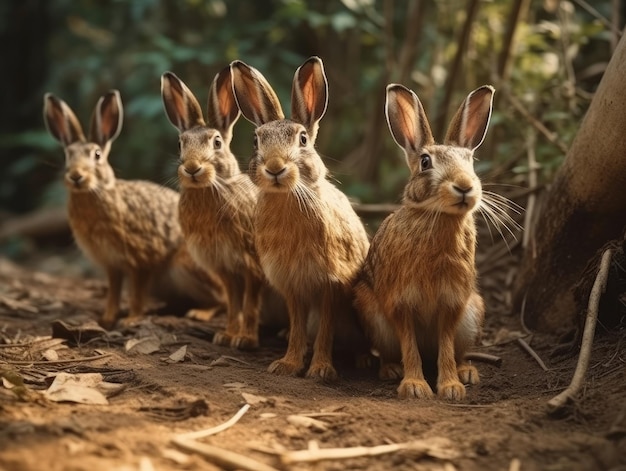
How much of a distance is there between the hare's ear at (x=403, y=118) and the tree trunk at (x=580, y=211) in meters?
1.10

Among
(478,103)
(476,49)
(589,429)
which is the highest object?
(476,49)

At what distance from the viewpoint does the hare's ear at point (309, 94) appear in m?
5.06

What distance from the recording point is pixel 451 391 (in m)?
4.51

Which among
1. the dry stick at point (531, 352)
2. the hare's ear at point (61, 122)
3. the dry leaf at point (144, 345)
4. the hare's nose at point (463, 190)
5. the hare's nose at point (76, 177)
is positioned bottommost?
the dry leaf at point (144, 345)

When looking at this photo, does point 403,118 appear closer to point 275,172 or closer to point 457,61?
point 275,172

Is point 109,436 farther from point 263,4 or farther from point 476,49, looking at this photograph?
point 263,4

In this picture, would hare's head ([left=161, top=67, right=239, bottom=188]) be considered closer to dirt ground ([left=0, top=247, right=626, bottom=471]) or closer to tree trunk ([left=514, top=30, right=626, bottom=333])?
dirt ground ([left=0, top=247, right=626, bottom=471])

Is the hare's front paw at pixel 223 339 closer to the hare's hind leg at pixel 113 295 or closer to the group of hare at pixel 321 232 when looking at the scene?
the group of hare at pixel 321 232

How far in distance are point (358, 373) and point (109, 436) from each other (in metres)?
2.29

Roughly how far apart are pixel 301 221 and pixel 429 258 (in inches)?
35.2

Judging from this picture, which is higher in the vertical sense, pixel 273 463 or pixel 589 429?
pixel 589 429

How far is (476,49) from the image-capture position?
8680 mm

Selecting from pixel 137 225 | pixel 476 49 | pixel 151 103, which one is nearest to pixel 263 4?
pixel 151 103

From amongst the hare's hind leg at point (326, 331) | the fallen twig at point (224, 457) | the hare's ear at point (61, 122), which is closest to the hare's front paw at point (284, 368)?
the hare's hind leg at point (326, 331)
